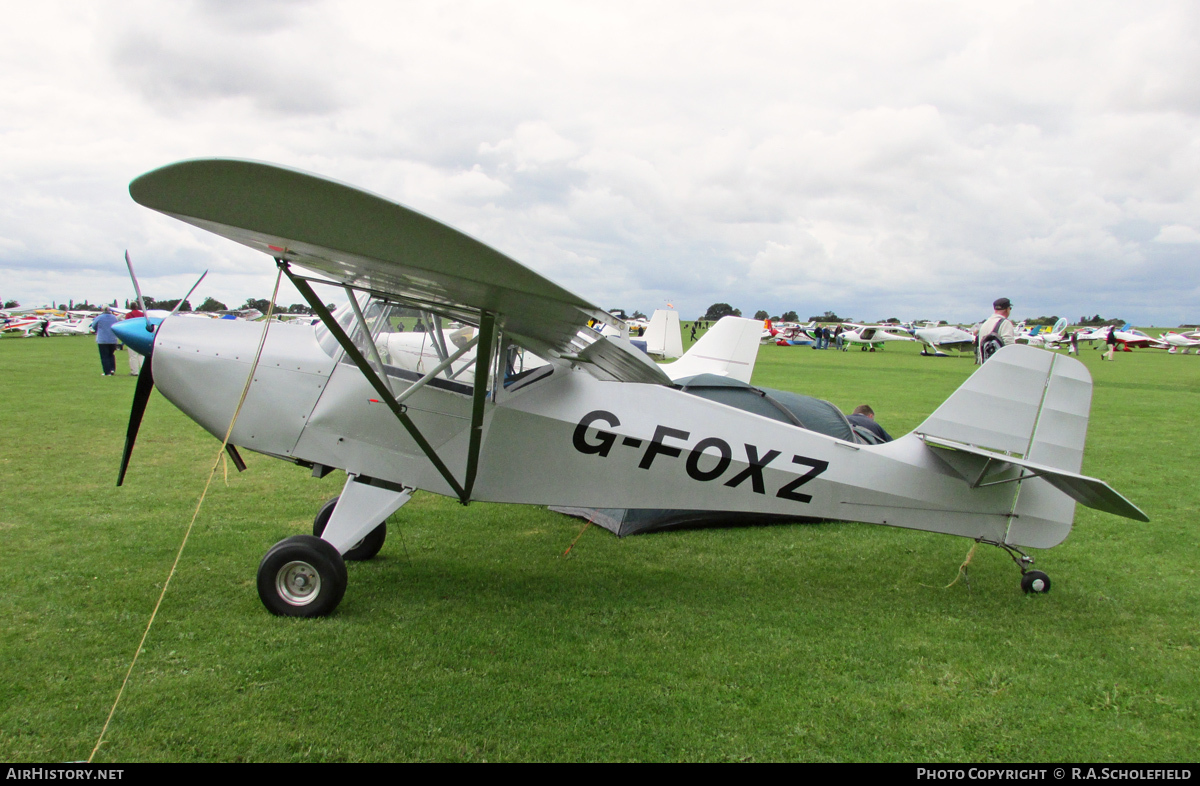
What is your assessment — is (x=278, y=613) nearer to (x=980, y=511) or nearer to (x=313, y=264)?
(x=313, y=264)

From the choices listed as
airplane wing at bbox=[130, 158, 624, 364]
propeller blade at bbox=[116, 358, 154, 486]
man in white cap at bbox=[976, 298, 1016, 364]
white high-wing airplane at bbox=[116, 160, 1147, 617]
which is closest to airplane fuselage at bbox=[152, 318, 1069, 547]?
white high-wing airplane at bbox=[116, 160, 1147, 617]

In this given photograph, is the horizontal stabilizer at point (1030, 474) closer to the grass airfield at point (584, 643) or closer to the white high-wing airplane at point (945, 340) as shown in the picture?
the grass airfield at point (584, 643)

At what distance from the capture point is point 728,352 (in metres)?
11.6

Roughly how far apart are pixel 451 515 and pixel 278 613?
2.55 meters

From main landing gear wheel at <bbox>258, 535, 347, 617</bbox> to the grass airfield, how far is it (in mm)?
133

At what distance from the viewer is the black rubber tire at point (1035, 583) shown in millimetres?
4742

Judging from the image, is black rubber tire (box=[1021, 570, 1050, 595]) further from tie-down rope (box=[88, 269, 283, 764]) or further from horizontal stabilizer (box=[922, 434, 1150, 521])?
tie-down rope (box=[88, 269, 283, 764])

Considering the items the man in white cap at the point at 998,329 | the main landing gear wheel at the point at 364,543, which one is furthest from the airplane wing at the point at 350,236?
the man in white cap at the point at 998,329

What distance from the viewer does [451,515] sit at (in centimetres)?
667

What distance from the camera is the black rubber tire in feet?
15.6

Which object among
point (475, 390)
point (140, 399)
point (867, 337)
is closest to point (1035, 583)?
point (475, 390)
